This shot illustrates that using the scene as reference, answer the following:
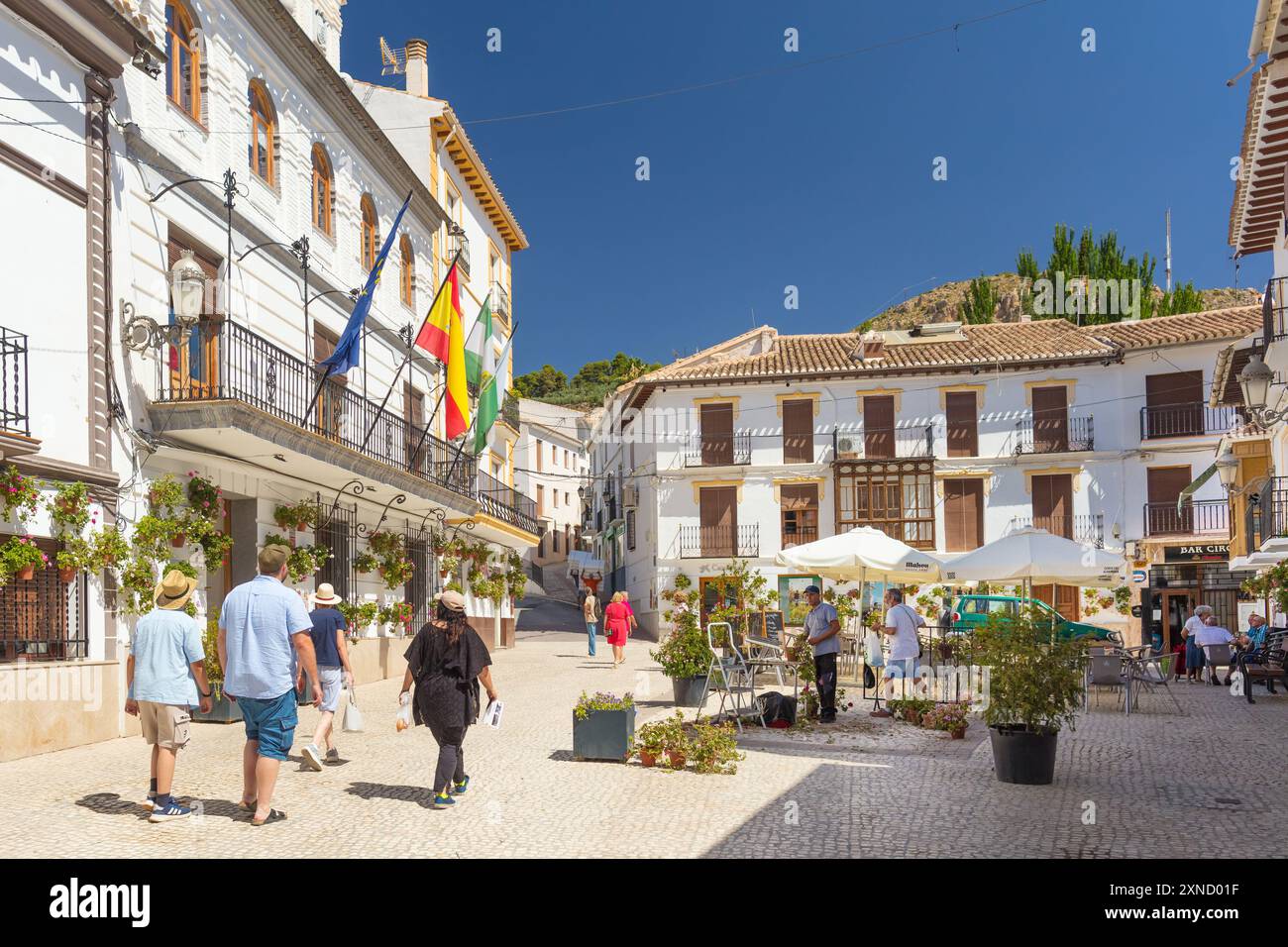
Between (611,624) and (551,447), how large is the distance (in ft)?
134

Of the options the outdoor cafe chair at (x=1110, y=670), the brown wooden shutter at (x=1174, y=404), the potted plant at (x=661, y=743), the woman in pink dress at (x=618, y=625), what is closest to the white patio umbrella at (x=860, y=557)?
the outdoor cafe chair at (x=1110, y=670)

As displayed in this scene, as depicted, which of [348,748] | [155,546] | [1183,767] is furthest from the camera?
[155,546]

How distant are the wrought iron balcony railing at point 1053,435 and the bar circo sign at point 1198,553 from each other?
407 cm

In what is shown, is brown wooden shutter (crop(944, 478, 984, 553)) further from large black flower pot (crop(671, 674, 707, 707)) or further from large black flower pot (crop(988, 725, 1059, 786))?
large black flower pot (crop(988, 725, 1059, 786))

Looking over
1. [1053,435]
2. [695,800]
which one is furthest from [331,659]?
[1053,435]

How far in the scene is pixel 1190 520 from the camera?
112ft

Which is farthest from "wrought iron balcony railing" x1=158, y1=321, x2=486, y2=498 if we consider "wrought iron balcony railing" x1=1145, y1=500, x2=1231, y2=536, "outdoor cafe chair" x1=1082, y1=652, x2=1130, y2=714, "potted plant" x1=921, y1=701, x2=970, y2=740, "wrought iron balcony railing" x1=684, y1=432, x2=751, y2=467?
"wrought iron balcony railing" x1=1145, y1=500, x2=1231, y2=536

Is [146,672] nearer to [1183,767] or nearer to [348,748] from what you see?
[348,748]

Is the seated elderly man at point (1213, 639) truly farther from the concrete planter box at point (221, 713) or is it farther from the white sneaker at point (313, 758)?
the white sneaker at point (313, 758)

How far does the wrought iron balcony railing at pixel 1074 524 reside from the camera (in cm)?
3542

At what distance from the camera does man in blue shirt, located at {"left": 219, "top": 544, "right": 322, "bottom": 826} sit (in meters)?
7.12
